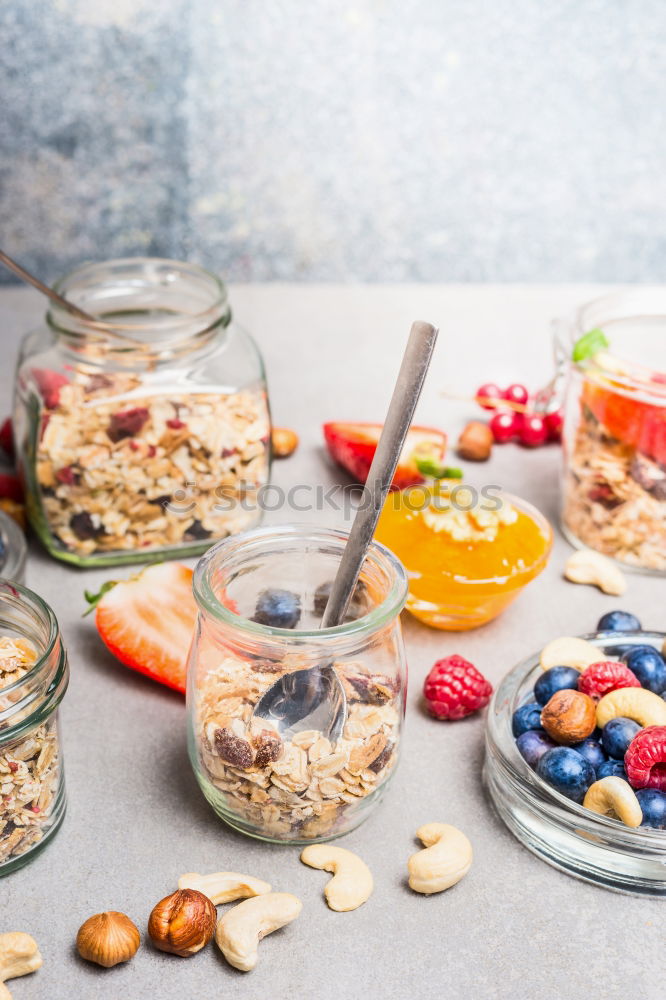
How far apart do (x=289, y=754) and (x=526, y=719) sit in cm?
23

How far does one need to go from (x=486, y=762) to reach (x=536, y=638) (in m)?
0.25

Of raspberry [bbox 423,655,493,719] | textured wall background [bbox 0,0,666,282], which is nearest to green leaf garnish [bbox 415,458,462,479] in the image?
raspberry [bbox 423,655,493,719]

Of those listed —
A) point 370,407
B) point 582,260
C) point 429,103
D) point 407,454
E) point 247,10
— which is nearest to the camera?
point 407,454

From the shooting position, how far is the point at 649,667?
1055mm

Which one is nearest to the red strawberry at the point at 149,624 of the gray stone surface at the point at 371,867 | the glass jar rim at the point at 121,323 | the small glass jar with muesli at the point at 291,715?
the gray stone surface at the point at 371,867

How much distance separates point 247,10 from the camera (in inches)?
82.7

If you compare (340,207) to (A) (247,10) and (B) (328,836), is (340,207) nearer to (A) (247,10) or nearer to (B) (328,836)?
(A) (247,10)

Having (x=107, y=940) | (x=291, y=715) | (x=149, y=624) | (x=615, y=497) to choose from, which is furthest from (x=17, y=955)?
(x=615, y=497)

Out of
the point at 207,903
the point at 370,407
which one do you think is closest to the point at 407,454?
the point at 370,407

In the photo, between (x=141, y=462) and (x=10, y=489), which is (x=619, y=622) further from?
(x=10, y=489)

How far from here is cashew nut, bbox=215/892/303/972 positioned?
2.79 ft

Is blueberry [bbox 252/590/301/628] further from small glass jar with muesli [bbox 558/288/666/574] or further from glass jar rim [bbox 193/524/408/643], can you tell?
small glass jar with muesli [bbox 558/288/666/574]

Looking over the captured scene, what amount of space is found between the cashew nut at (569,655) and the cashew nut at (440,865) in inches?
7.9

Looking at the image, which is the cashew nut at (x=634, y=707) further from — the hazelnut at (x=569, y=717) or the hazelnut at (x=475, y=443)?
the hazelnut at (x=475, y=443)
